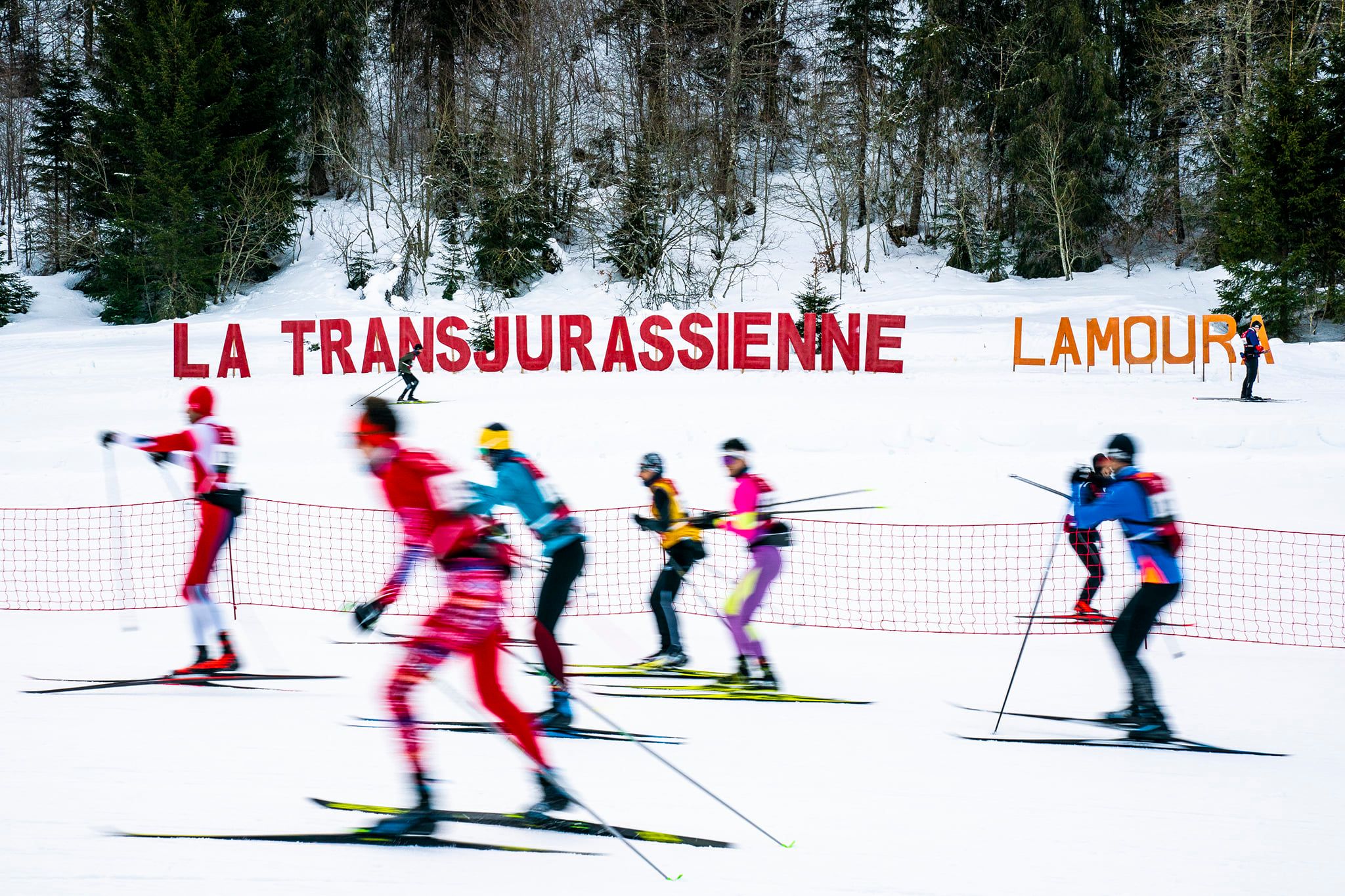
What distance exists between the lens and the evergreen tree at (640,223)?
33.8 m

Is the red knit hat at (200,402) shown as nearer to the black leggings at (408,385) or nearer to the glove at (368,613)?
the glove at (368,613)

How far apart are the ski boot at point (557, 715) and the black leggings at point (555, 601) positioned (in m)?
0.17

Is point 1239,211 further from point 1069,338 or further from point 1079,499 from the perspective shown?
point 1079,499

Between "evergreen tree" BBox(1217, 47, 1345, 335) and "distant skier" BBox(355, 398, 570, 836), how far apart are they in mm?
28243

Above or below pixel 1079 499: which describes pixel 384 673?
below

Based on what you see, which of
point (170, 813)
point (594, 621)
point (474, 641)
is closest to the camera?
point (474, 641)

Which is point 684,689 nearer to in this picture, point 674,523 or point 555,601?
point 674,523

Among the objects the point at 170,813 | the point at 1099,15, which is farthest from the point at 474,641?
the point at 1099,15

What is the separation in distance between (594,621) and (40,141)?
43273mm

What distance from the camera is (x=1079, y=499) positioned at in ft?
23.9

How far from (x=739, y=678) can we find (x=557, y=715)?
58.2 inches

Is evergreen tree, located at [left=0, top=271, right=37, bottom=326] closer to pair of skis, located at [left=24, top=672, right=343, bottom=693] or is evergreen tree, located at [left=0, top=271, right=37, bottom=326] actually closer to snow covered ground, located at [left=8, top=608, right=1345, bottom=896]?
snow covered ground, located at [left=8, top=608, right=1345, bottom=896]

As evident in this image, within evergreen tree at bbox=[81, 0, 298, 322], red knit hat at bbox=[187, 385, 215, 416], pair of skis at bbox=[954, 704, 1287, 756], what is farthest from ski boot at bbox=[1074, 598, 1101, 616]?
evergreen tree at bbox=[81, 0, 298, 322]

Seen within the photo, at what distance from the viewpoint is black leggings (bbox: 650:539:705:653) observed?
20.9 feet
